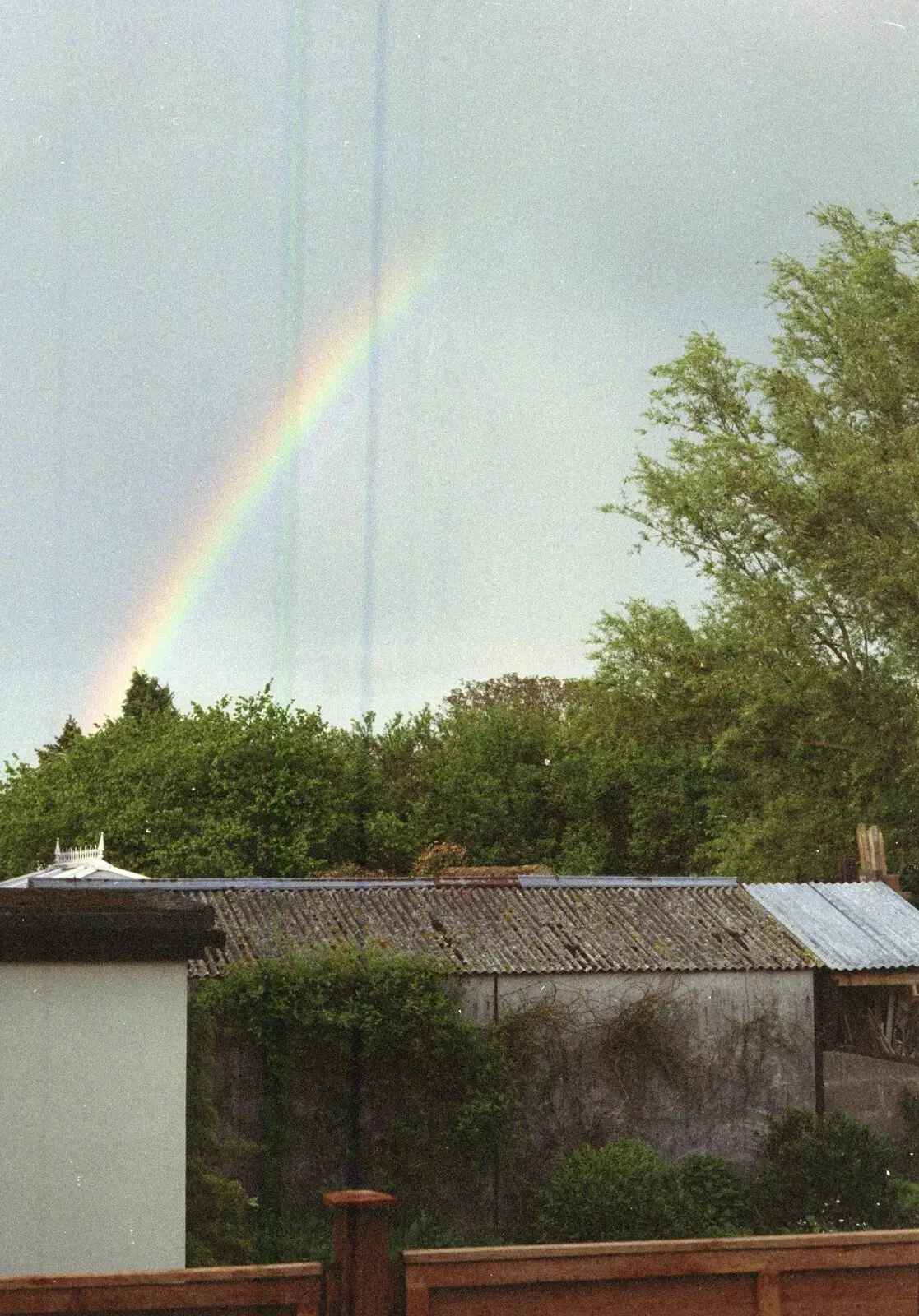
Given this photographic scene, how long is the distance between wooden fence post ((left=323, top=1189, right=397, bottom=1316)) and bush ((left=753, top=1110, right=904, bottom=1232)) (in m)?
14.8

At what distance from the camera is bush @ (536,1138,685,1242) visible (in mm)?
16844

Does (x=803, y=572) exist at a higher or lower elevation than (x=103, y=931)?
higher

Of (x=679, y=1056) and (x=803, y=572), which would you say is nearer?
(x=679, y=1056)

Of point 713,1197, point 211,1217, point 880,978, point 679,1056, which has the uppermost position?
point 880,978

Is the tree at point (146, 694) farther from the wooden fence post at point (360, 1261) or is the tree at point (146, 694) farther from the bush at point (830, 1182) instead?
the wooden fence post at point (360, 1261)

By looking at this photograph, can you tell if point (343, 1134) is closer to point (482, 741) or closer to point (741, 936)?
point (741, 936)

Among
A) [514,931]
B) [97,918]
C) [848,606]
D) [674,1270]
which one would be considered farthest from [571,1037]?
[848,606]

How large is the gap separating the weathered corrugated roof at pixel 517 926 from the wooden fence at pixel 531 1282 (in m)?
13.6

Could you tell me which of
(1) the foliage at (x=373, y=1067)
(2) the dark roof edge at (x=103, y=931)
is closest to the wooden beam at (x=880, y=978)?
(1) the foliage at (x=373, y=1067)

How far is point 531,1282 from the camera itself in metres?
4.45

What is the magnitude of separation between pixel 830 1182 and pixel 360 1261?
15672 mm

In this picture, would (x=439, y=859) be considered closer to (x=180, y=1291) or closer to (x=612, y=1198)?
(x=612, y=1198)

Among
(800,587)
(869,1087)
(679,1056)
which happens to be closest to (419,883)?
(679,1056)

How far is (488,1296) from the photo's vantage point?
4.42 metres
